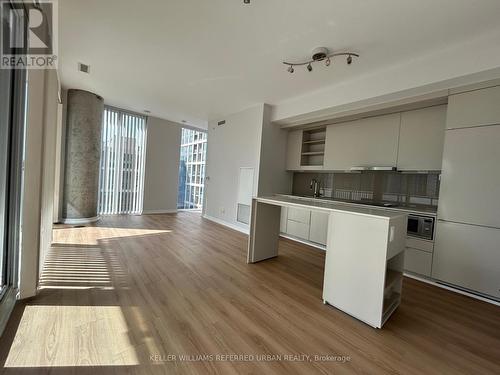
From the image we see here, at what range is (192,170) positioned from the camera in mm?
8180

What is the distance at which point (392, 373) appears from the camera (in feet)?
4.80

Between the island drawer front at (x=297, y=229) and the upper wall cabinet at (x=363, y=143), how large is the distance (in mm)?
1232

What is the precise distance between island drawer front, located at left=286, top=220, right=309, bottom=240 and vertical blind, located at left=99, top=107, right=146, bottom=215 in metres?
4.18

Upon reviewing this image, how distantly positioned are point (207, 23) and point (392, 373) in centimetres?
326

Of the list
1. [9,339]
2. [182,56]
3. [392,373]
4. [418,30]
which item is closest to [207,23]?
[182,56]

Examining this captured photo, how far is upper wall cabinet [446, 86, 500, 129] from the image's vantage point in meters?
2.50

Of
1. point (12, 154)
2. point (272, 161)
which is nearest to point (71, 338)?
point (12, 154)

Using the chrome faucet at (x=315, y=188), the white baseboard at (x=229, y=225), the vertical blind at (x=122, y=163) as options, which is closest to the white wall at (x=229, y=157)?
the white baseboard at (x=229, y=225)

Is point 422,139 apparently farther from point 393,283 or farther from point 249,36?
point 249,36

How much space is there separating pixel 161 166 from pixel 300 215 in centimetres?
429

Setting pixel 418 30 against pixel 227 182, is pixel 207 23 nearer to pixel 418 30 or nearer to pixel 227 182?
pixel 418 30

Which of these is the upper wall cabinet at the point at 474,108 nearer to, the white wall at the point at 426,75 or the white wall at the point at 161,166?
the white wall at the point at 426,75

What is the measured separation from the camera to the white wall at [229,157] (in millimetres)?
5004

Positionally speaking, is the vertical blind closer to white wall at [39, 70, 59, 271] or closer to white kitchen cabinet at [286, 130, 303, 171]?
white wall at [39, 70, 59, 271]
